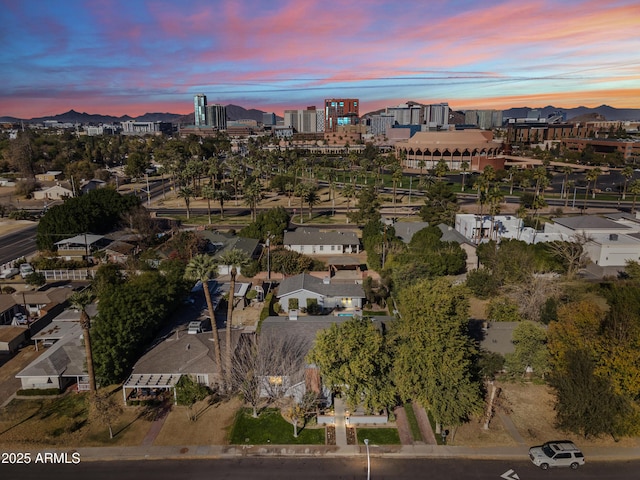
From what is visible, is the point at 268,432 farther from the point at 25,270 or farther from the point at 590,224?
the point at 590,224

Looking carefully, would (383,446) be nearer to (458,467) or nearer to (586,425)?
(458,467)

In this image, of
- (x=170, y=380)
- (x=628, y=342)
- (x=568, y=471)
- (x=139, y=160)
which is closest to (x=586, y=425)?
(x=568, y=471)

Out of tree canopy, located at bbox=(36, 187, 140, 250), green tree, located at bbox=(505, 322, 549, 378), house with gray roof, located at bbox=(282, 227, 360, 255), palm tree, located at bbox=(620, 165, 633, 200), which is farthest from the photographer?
palm tree, located at bbox=(620, 165, 633, 200)


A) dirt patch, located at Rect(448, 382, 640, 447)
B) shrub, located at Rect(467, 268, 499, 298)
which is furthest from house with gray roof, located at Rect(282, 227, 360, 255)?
dirt patch, located at Rect(448, 382, 640, 447)

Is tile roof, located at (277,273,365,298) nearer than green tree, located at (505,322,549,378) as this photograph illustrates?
No

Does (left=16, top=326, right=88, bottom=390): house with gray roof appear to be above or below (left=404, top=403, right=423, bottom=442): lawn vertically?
above

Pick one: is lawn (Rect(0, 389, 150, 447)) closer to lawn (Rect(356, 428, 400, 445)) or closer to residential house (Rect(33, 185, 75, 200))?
lawn (Rect(356, 428, 400, 445))
